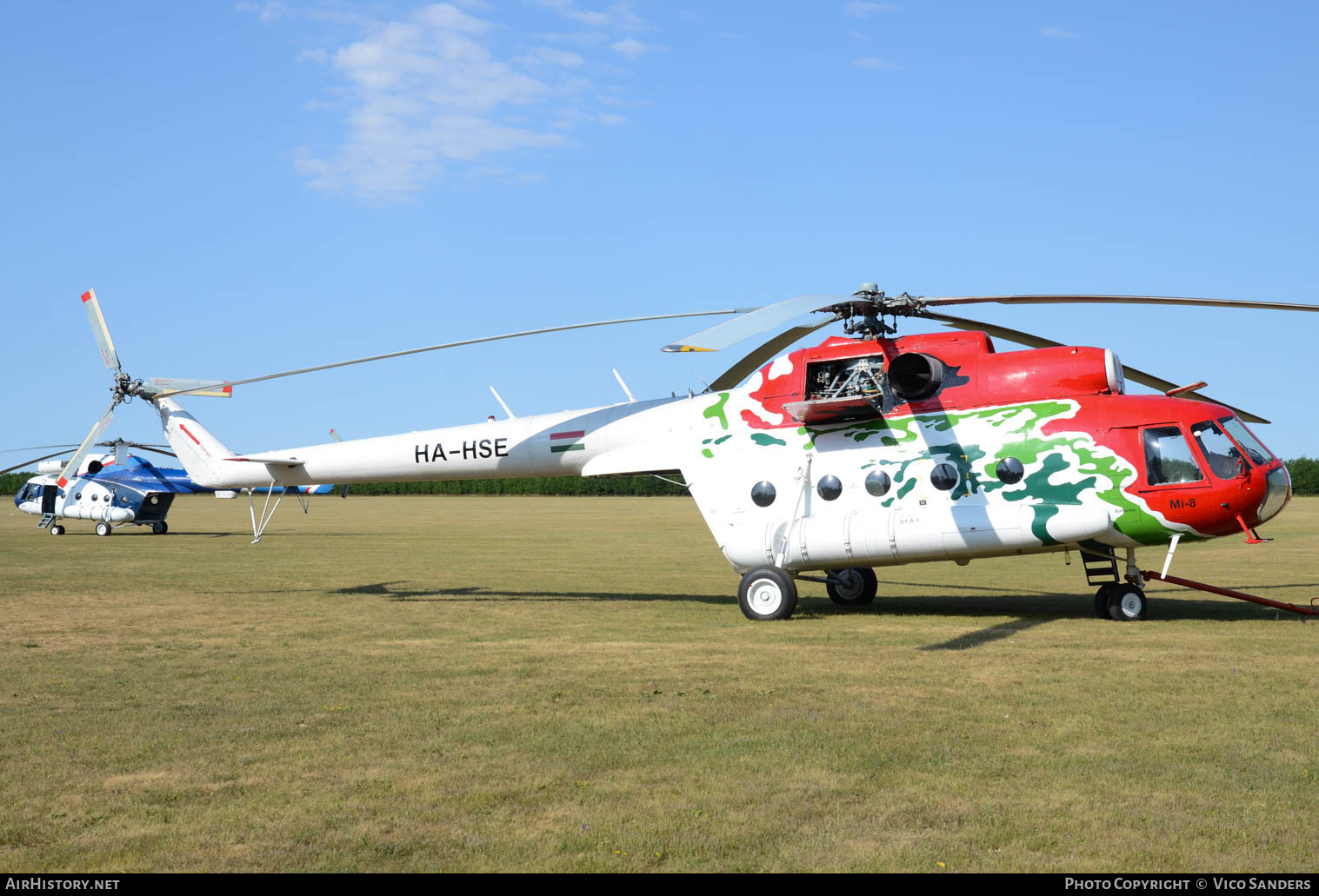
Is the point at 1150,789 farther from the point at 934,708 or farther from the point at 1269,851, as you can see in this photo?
the point at 934,708

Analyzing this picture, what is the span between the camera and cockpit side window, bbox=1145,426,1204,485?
13656 millimetres

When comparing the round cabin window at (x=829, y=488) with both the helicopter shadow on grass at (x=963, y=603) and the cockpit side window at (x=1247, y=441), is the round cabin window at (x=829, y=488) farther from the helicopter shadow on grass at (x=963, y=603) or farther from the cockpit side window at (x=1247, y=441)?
the cockpit side window at (x=1247, y=441)

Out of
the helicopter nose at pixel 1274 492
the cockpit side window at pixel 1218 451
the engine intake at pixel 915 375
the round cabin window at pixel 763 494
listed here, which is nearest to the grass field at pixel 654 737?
the helicopter nose at pixel 1274 492

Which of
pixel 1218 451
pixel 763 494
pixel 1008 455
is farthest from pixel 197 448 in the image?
pixel 1218 451

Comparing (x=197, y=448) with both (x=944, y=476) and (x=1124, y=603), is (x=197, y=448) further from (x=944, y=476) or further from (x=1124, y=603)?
(x=1124, y=603)

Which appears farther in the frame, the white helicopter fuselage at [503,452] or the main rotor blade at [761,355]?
the white helicopter fuselage at [503,452]

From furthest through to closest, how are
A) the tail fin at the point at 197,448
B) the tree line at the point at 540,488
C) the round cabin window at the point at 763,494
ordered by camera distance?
the tree line at the point at 540,488
the tail fin at the point at 197,448
the round cabin window at the point at 763,494

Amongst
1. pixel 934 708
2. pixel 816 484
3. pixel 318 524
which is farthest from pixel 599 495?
pixel 934 708

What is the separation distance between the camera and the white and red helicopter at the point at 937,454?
13.7 meters

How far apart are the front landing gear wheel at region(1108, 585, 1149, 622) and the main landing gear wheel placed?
3754 millimetres

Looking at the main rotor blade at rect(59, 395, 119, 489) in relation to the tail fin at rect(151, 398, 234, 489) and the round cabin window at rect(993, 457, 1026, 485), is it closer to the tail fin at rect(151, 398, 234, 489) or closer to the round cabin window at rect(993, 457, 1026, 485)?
the tail fin at rect(151, 398, 234, 489)

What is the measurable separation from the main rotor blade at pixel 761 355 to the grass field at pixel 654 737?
3665 mm

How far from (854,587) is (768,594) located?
8.92ft

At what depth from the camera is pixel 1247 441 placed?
1389cm
